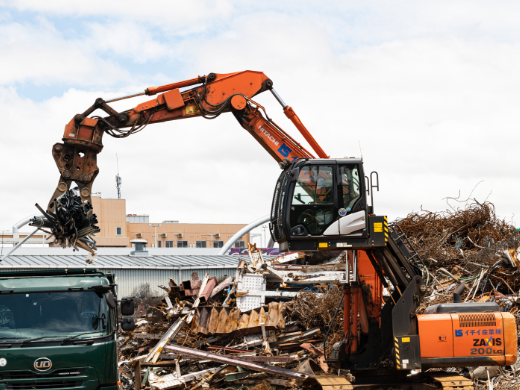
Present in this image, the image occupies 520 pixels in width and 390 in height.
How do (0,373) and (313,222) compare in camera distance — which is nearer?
(0,373)

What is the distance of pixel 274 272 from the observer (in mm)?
16141

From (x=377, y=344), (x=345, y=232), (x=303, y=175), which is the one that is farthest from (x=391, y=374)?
(x=303, y=175)

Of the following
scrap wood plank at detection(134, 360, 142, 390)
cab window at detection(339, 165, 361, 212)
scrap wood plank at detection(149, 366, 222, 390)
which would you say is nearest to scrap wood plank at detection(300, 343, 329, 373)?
scrap wood plank at detection(149, 366, 222, 390)

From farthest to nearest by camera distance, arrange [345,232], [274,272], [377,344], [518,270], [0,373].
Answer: [274,272] < [518,270] < [377,344] < [345,232] < [0,373]

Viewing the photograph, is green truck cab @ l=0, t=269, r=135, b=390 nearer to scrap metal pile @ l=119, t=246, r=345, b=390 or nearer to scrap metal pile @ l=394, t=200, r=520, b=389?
scrap metal pile @ l=119, t=246, r=345, b=390

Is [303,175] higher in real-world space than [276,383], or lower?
higher

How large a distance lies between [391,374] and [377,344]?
2.22 ft

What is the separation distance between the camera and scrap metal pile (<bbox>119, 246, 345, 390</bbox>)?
41.9 ft

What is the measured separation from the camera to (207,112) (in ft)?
43.6

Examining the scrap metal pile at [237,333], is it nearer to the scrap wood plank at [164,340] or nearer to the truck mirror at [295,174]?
the scrap wood plank at [164,340]

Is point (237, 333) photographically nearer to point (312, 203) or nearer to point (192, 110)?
point (192, 110)

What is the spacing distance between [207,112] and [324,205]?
4.95 metres

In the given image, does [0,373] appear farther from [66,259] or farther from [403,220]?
[66,259]

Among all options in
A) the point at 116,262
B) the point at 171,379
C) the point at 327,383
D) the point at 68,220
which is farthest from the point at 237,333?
the point at 116,262
